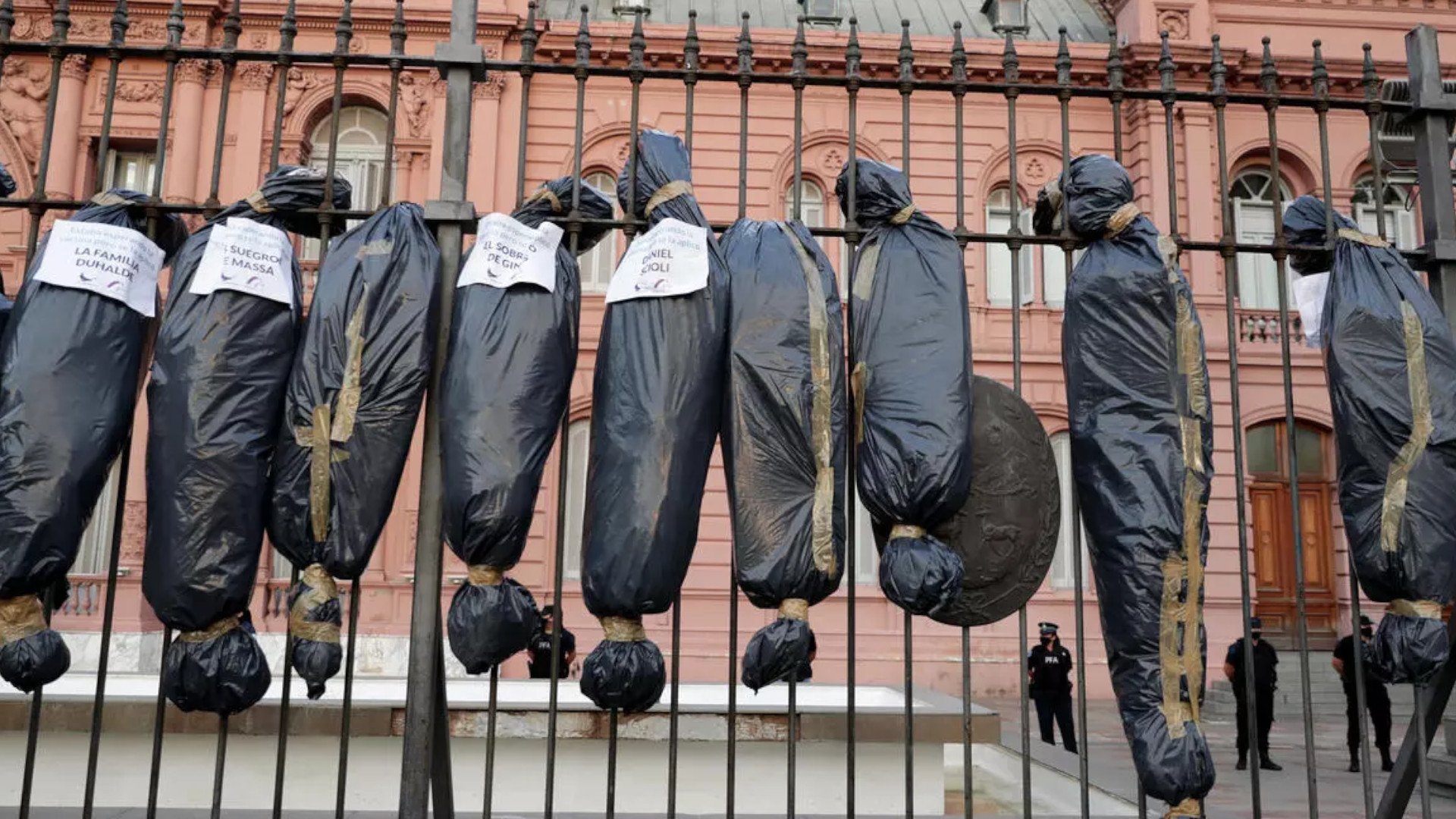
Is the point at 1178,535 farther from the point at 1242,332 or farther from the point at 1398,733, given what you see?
the point at 1242,332

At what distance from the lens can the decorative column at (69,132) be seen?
13.4 m

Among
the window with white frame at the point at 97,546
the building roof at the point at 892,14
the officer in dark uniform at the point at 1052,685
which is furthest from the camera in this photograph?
the building roof at the point at 892,14

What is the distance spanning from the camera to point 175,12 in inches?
128

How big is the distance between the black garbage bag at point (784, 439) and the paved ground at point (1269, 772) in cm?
310

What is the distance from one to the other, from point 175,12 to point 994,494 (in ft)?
9.71

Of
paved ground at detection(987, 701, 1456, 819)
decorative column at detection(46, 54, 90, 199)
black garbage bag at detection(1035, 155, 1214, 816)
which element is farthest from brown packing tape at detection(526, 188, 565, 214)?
decorative column at detection(46, 54, 90, 199)

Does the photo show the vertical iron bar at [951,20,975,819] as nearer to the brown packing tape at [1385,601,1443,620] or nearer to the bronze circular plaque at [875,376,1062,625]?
the bronze circular plaque at [875,376,1062,625]

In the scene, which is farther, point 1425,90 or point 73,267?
point 1425,90

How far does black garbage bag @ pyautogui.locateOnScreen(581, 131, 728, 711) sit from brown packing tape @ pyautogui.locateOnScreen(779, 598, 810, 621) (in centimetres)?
29

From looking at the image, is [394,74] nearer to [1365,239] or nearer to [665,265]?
[665,265]

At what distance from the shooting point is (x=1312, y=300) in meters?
3.59

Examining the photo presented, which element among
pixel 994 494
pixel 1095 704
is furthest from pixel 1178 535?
pixel 1095 704

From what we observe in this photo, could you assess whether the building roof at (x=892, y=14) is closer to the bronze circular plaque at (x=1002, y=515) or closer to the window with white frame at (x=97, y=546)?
the window with white frame at (x=97, y=546)

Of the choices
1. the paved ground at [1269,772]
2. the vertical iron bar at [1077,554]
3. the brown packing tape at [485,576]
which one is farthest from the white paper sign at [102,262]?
the paved ground at [1269,772]
